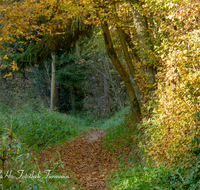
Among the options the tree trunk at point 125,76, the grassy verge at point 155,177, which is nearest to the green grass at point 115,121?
the tree trunk at point 125,76

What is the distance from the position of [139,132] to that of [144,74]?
5.69 ft

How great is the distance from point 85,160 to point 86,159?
0.31 feet

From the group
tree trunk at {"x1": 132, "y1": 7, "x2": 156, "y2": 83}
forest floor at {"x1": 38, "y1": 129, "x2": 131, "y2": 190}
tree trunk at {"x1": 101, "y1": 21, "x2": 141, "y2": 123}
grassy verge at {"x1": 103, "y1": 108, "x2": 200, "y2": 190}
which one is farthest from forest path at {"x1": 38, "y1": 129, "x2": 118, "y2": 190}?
tree trunk at {"x1": 132, "y1": 7, "x2": 156, "y2": 83}

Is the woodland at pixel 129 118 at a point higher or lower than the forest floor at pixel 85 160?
higher

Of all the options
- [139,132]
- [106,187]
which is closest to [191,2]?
[139,132]

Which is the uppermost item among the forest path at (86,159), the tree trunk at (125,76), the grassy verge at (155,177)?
the tree trunk at (125,76)

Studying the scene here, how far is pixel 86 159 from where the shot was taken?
7648 mm

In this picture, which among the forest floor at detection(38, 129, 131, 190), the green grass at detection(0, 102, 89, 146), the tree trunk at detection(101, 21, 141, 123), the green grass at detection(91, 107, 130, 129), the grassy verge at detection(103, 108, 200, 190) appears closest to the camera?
the grassy verge at detection(103, 108, 200, 190)

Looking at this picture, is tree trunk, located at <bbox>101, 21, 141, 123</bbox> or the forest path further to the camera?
tree trunk, located at <bbox>101, 21, 141, 123</bbox>

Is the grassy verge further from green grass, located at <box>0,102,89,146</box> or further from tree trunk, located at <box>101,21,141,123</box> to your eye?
green grass, located at <box>0,102,89,146</box>

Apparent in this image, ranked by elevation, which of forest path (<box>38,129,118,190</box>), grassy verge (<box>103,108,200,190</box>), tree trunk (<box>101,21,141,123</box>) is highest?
tree trunk (<box>101,21,141,123</box>)

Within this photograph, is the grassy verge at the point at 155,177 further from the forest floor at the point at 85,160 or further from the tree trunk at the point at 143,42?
the tree trunk at the point at 143,42

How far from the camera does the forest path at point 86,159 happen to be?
575cm

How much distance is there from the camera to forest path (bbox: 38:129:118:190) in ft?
18.9
